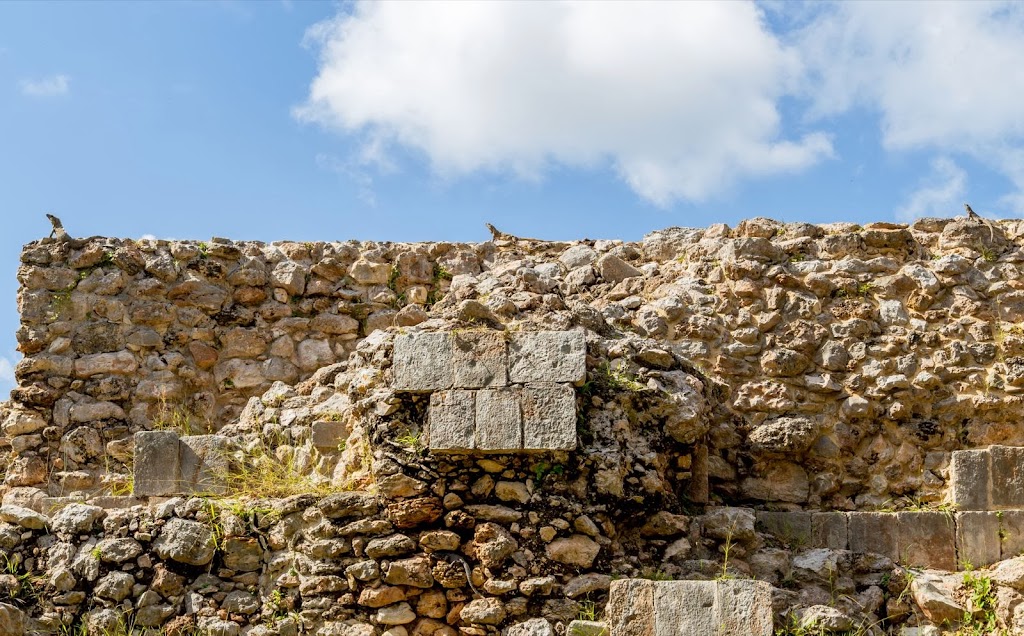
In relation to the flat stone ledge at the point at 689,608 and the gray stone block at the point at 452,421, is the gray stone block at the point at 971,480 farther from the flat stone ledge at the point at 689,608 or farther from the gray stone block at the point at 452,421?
the gray stone block at the point at 452,421

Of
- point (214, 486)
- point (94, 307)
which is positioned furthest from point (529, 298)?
point (94, 307)

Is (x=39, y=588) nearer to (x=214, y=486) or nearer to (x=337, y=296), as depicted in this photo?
(x=214, y=486)

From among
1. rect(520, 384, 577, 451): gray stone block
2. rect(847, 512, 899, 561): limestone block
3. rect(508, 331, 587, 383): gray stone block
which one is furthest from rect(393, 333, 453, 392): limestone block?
rect(847, 512, 899, 561): limestone block

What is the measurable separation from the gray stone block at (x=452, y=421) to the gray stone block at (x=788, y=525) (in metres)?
2.08

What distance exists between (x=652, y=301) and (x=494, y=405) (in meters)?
2.40

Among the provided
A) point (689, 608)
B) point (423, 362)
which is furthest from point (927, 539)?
point (423, 362)

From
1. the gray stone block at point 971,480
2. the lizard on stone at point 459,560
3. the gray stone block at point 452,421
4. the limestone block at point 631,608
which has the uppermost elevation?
the gray stone block at point 452,421

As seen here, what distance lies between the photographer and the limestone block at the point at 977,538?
723 centimetres

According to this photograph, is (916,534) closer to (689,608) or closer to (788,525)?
(788,525)

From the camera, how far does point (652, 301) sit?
895cm

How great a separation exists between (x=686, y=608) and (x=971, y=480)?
2.56 metres

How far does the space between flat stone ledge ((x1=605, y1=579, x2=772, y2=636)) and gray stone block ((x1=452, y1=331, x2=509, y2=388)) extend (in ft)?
4.89

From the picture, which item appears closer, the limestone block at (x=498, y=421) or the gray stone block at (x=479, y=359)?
the limestone block at (x=498, y=421)

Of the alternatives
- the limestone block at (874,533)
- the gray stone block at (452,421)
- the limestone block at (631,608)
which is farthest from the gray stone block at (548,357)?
the limestone block at (874,533)
